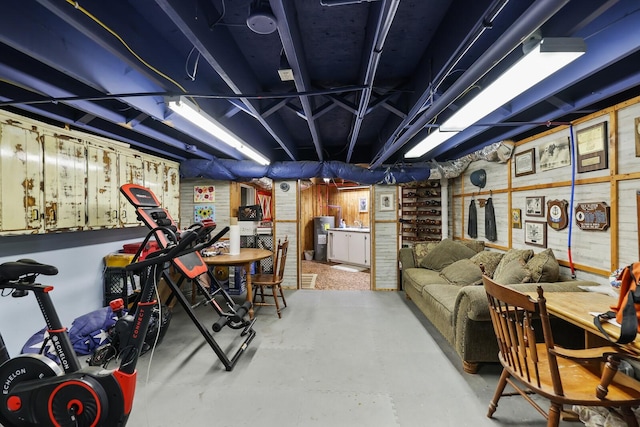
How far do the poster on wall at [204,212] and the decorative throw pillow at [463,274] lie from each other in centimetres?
410

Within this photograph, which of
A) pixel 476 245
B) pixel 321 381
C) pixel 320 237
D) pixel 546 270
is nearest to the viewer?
pixel 321 381

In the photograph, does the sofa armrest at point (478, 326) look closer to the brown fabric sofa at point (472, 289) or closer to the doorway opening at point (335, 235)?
the brown fabric sofa at point (472, 289)

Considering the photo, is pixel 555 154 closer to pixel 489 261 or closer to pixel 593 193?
pixel 593 193

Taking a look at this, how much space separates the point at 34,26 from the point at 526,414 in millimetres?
3972

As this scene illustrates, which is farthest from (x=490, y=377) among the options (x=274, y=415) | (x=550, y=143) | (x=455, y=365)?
(x=550, y=143)

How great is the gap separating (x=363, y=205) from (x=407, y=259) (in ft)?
12.9

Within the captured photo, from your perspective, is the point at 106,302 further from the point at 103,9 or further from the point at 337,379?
the point at 103,9

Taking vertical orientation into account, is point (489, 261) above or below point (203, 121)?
below

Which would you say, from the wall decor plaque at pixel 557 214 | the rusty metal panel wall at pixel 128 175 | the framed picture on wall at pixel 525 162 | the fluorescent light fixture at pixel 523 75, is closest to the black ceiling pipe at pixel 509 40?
the fluorescent light fixture at pixel 523 75

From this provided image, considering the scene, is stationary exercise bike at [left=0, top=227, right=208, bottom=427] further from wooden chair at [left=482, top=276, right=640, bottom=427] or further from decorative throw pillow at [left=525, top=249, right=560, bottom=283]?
decorative throw pillow at [left=525, top=249, right=560, bottom=283]

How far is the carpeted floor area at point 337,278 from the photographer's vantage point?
5219mm

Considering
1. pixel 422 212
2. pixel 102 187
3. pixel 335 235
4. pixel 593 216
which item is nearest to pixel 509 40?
pixel 593 216

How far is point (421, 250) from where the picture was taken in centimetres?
455

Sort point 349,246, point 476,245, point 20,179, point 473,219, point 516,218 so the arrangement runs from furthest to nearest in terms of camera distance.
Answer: point 349,246 < point 473,219 < point 476,245 < point 516,218 < point 20,179
